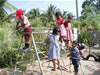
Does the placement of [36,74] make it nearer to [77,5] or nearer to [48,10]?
[77,5]

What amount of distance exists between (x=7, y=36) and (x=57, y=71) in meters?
2.78

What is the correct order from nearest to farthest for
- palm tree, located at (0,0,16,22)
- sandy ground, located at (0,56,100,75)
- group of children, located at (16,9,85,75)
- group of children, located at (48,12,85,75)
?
group of children, located at (16,9,85,75), group of children, located at (48,12,85,75), sandy ground, located at (0,56,100,75), palm tree, located at (0,0,16,22)

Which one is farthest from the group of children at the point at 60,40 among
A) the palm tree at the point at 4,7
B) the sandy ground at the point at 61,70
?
the palm tree at the point at 4,7

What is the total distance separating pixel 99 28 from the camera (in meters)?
16.7

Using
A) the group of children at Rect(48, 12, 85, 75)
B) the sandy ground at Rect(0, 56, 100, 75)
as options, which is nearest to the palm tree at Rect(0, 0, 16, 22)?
the sandy ground at Rect(0, 56, 100, 75)

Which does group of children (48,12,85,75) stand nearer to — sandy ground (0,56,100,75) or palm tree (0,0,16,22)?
sandy ground (0,56,100,75)

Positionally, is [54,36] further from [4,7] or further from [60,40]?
[4,7]

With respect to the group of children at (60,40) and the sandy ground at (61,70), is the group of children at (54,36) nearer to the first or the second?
the group of children at (60,40)

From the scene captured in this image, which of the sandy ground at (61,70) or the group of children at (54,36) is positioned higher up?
the group of children at (54,36)

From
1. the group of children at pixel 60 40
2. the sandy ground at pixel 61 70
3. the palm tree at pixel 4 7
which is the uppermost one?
the palm tree at pixel 4 7

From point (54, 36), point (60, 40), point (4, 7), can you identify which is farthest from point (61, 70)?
point (4, 7)

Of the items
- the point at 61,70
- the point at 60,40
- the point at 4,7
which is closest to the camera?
the point at 60,40

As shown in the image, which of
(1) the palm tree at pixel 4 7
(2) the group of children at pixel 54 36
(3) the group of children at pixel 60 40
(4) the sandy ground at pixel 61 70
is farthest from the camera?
(1) the palm tree at pixel 4 7

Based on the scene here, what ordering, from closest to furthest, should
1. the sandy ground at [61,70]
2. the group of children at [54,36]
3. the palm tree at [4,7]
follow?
the group of children at [54,36]
the sandy ground at [61,70]
the palm tree at [4,7]
